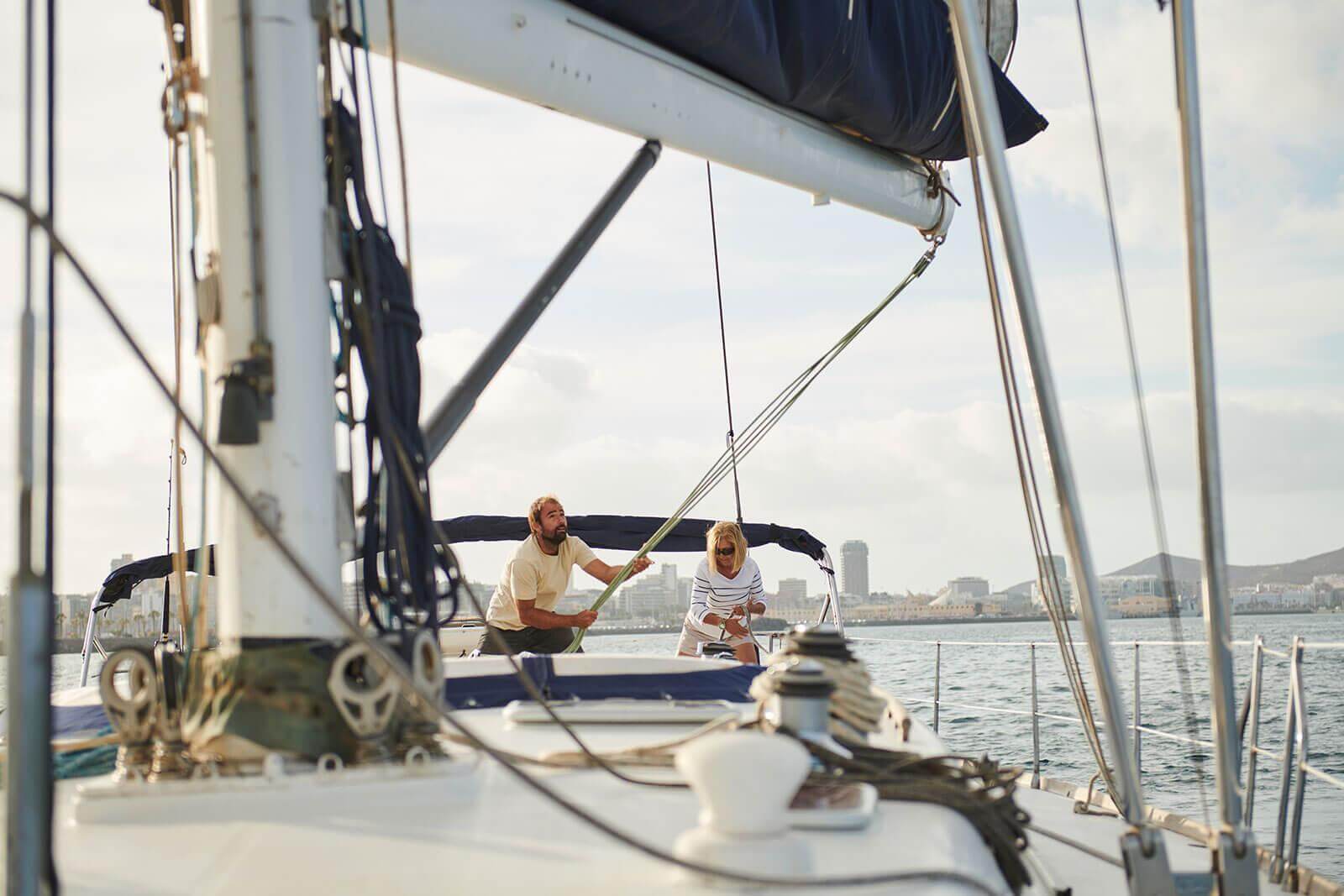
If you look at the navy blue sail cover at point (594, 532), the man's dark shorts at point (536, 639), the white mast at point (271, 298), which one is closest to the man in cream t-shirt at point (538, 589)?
the man's dark shorts at point (536, 639)

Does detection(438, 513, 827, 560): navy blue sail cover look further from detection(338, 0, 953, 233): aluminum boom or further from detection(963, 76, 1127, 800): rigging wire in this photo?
detection(963, 76, 1127, 800): rigging wire

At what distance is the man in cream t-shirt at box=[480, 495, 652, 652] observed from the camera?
5445mm

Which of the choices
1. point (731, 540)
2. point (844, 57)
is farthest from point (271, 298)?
point (731, 540)

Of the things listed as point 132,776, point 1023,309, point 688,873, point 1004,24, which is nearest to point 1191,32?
point 1023,309

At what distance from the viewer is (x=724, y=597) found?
5.83 metres

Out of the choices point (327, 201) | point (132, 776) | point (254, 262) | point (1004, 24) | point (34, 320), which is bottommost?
point (132, 776)

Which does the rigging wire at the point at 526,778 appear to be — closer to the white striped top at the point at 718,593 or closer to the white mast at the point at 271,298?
the white mast at the point at 271,298

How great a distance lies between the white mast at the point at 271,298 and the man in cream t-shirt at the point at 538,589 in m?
3.49

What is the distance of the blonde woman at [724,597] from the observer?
5789 mm

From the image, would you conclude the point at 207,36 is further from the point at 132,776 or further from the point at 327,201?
the point at 132,776

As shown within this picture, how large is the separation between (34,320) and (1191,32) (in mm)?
1653

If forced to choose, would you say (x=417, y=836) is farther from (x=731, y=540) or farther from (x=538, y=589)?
(x=731, y=540)

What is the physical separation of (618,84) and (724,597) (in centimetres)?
333

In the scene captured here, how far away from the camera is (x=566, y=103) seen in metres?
2.95
